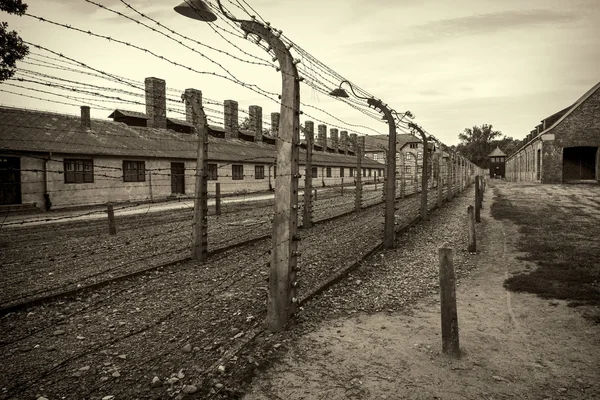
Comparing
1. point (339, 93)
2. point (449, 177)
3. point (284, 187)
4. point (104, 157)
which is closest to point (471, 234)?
point (339, 93)

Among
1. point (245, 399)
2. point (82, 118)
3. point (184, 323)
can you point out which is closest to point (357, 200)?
point (184, 323)

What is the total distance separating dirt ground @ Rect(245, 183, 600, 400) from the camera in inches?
136

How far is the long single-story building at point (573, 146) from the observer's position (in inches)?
1293

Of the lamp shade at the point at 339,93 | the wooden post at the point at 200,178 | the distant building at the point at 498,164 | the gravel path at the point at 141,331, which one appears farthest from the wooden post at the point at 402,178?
the distant building at the point at 498,164

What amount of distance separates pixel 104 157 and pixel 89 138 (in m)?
1.92

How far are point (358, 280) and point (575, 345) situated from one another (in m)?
3.47

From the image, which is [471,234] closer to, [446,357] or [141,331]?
[446,357]

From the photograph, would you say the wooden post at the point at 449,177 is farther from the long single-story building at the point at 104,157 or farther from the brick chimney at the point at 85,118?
the brick chimney at the point at 85,118

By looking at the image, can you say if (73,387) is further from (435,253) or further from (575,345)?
(435,253)

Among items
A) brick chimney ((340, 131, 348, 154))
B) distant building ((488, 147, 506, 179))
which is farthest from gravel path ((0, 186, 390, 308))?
distant building ((488, 147, 506, 179))

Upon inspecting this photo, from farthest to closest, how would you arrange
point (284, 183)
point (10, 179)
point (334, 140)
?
point (334, 140) → point (10, 179) → point (284, 183)

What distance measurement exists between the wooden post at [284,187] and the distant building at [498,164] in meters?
102

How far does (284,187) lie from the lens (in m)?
4.63

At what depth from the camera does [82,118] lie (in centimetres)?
2319
